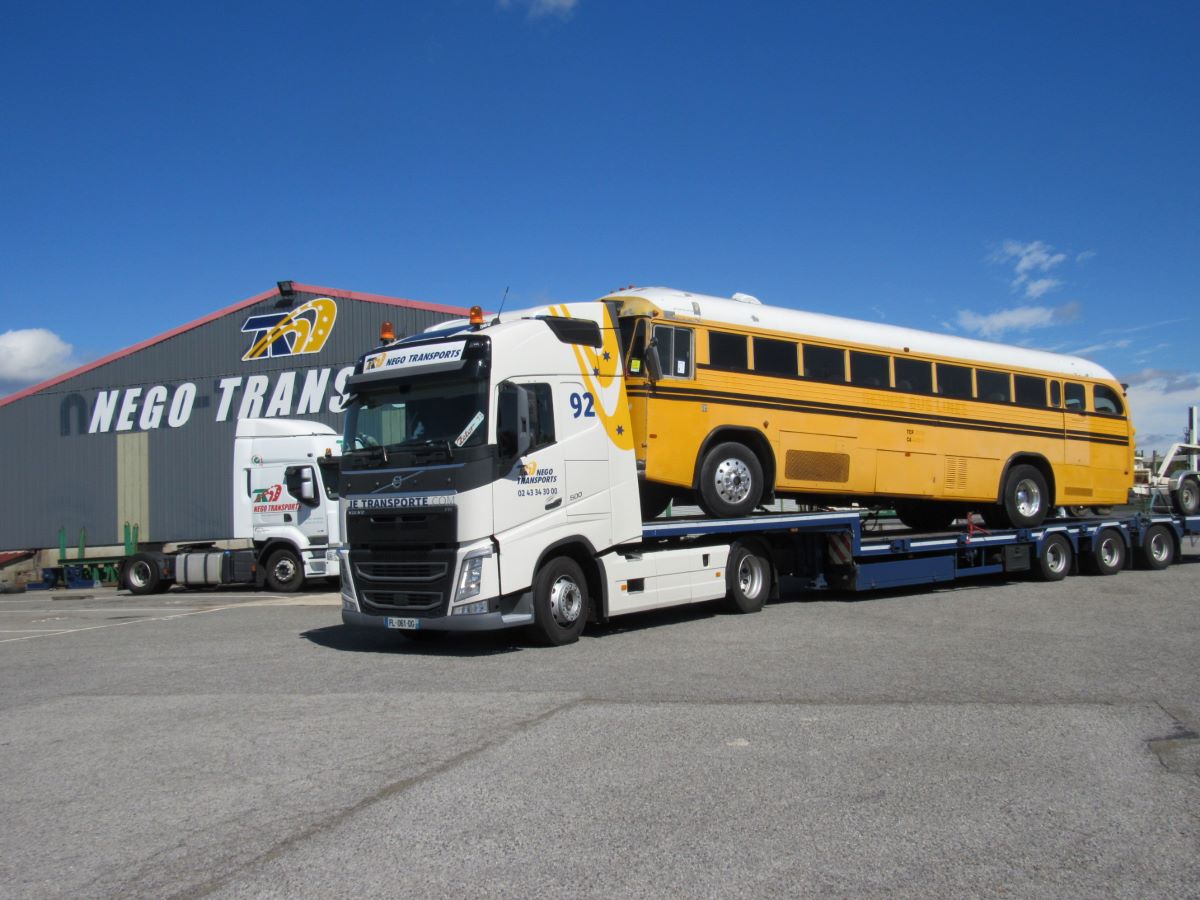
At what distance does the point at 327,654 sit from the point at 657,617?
462cm

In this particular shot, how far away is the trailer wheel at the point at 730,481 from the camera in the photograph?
1250 cm

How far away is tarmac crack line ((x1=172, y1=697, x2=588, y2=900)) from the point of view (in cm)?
429

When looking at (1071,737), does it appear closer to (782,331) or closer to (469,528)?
(469,528)

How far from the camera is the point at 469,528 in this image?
9867 mm

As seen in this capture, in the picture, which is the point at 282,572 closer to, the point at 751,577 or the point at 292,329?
the point at 751,577

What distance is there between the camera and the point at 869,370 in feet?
47.7

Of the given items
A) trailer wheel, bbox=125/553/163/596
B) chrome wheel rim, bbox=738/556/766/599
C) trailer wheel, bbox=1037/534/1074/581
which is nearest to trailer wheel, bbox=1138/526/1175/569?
trailer wheel, bbox=1037/534/1074/581

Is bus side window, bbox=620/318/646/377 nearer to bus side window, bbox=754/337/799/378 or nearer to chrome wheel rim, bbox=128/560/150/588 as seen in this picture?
bus side window, bbox=754/337/799/378

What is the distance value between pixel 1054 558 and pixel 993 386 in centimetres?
375

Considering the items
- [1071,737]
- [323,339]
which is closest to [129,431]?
[323,339]

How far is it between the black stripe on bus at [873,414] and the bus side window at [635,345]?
24cm

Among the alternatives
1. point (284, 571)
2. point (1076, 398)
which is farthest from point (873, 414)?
point (284, 571)

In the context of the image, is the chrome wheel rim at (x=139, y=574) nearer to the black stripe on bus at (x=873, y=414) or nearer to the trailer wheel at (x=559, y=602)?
the trailer wheel at (x=559, y=602)

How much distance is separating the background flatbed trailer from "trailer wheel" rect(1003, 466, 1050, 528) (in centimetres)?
20
